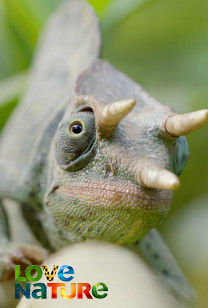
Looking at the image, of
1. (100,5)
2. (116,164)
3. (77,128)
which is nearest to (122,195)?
(116,164)

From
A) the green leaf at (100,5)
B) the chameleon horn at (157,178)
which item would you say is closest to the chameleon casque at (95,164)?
the chameleon horn at (157,178)

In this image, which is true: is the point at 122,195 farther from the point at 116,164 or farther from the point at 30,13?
the point at 30,13

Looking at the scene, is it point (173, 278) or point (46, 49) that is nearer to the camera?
point (173, 278)

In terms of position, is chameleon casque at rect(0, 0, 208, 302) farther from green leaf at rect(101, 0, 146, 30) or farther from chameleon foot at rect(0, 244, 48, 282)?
green leaf at rect(101, 0, 146, 30)

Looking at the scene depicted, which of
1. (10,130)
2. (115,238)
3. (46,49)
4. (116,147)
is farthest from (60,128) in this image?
(46,49)

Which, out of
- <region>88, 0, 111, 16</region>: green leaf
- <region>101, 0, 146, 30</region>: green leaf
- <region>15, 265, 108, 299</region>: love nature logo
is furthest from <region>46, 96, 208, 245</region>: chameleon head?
<region>101, 0, 146, 30</region>: green leaf

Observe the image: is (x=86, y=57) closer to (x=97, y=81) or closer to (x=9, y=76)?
(x=97, y=81)
